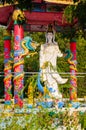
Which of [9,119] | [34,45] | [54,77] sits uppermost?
[9,119]

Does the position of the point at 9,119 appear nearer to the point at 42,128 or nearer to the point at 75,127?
the point at 42,128

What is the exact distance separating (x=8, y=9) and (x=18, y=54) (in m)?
1.72

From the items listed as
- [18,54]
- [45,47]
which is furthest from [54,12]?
[18,54]

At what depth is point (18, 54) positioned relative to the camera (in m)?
11.6

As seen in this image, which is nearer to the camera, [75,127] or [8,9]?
[75,127]

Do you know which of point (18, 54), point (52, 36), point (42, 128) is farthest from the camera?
point (52, 36)

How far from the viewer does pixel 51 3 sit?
39.5ft

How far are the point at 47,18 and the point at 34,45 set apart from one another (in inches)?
A: 46.3

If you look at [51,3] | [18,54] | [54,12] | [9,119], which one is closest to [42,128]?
[9,119]

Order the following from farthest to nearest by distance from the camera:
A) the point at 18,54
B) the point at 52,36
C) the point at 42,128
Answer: the point at 52,36, the point at 18,54, the point at 42,128

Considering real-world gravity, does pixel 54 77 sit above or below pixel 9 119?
below

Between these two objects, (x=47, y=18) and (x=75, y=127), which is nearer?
(x=75, y=127)

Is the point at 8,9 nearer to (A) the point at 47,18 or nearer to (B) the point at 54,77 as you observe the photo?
(A) the point at 47,18

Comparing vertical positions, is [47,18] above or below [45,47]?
above
